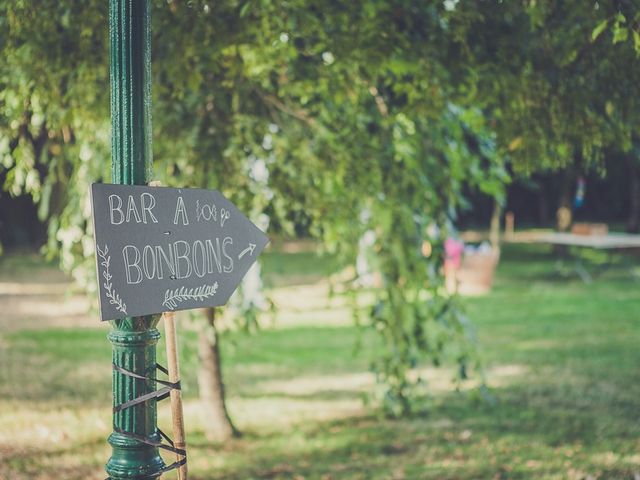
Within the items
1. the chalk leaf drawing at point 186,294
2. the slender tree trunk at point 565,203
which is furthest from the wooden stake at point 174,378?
the slender tree trunk at point 565,203

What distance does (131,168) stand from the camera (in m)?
2.74

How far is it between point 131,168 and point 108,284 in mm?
403

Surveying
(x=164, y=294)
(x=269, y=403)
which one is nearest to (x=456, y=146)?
(x=269, y=403)

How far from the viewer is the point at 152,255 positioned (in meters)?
2.70

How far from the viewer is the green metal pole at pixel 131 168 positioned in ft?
9.01

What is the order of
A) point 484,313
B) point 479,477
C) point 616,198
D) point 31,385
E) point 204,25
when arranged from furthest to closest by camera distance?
point 616,198 → point 484,313 → point 31,385 → point 479,477 → point 204,25

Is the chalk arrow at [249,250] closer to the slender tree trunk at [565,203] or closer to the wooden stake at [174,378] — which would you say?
the wooden stake at [174,378]

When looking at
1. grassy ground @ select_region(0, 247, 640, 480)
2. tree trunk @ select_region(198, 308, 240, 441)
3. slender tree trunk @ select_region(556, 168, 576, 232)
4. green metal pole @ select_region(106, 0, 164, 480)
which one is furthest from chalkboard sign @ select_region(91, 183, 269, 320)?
slender tree trunk @ select_region(556, 168, 576, 232)

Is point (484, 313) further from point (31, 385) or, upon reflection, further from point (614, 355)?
point (31, 385)

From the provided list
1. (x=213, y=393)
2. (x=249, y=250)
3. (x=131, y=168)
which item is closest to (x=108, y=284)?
(x=131, y=168)

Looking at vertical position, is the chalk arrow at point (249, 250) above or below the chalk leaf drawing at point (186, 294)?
above

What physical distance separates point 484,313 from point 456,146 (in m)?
6.67

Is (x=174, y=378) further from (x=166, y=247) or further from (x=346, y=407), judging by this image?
(x=346, y=407)

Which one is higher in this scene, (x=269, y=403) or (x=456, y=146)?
(x=456, y=146)
